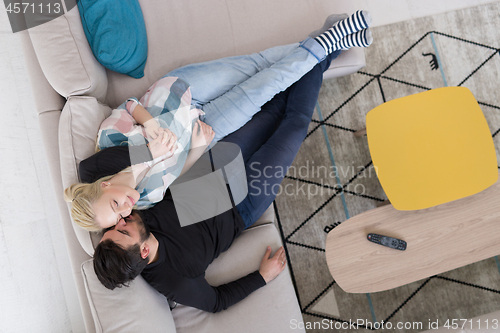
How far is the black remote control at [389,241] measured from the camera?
54.1 inches

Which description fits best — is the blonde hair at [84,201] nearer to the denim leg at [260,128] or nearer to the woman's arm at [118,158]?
the woman's arm at [118,158]

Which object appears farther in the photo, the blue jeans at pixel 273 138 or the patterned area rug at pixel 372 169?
the patterned area rug at pixel 372 169

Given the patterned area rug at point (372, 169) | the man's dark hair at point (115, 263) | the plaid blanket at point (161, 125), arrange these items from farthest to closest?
the patterned area rug at point (372, 169)
the plaid blanket at point (161, 125)
the man's dark hair at point (115, 263)

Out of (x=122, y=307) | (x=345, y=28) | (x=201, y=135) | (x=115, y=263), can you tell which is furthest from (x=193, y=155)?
(x=345, y=28)

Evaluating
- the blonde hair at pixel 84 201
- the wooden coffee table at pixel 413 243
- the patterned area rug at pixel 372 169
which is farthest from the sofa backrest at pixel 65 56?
the wooden coffee table at pixel 413 243

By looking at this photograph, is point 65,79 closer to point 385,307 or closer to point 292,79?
point 292,79

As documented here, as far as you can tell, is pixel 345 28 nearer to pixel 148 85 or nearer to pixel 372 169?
pixel 372 169

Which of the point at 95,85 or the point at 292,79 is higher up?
the point at 95,85

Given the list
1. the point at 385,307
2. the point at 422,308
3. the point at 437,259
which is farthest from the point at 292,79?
the point at 422,308

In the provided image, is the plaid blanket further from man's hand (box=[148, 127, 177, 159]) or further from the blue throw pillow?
the blue throw pillow

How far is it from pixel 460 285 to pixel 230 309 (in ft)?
4.67

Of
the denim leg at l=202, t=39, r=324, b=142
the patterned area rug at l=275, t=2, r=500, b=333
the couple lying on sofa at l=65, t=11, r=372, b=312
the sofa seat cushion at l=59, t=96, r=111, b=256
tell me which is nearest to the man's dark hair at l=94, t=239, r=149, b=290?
the couple lying on sofa at l=65, t=11, r=372, b=312

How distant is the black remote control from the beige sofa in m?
0.45

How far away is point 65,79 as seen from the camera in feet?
4.36
